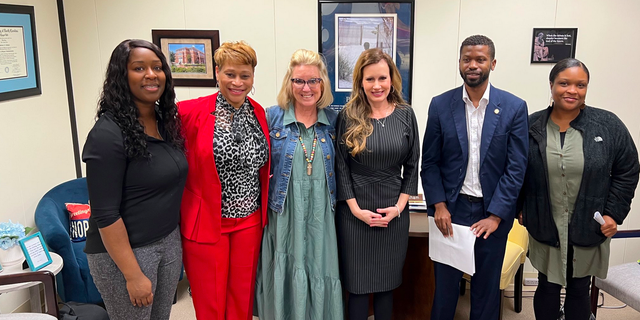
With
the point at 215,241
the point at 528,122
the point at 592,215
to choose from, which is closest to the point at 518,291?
the point at 592,215

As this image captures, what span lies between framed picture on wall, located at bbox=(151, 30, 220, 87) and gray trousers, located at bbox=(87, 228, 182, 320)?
1.85 meters

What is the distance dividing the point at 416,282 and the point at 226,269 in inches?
49.2

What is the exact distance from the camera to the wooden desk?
9.11 feet

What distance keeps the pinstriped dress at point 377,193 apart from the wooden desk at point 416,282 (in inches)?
17.4

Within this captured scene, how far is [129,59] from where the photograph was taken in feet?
5.39

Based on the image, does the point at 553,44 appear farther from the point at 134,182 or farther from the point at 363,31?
the point at 134,182

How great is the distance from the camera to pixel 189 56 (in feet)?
11.3

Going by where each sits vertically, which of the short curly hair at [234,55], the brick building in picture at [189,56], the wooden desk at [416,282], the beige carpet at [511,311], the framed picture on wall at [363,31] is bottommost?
the beige carpet at [511,311]

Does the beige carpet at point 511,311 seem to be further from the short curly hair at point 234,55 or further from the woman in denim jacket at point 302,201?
the short curly hair at point 234,55

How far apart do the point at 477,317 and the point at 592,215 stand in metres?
0.74

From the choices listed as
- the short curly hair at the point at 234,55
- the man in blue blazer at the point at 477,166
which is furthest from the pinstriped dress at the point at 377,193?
the short curly hair at the point at 234,55

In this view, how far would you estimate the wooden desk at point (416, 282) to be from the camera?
2777 millimetres

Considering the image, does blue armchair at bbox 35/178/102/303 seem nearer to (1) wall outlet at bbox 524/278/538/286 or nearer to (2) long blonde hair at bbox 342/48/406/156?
(2) long blonde hair at bbox 342/48/406/156

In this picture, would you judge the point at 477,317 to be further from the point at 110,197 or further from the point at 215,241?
the point at 110,197
